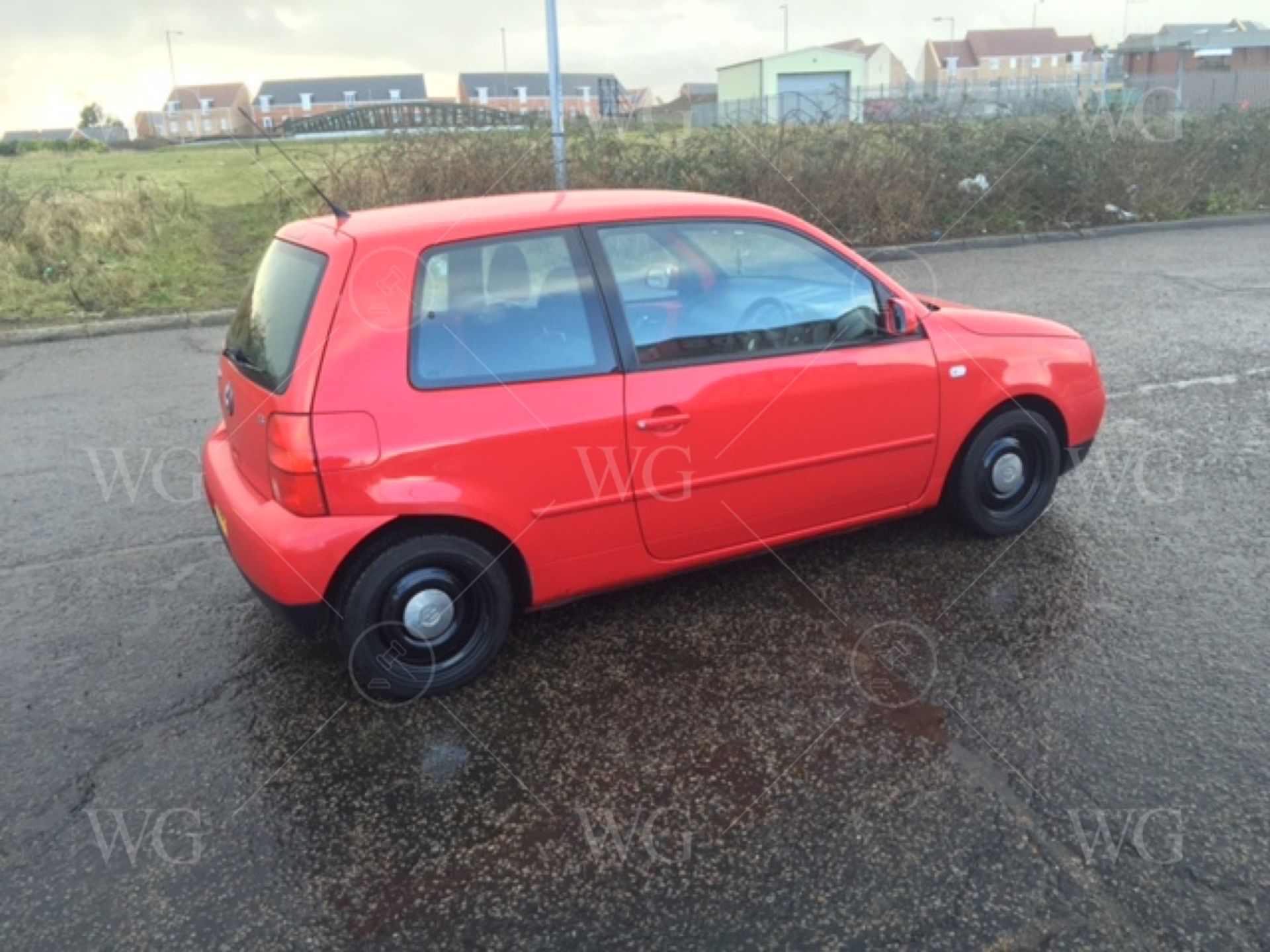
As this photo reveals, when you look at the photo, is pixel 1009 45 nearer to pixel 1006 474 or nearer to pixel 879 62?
pixel 879 62

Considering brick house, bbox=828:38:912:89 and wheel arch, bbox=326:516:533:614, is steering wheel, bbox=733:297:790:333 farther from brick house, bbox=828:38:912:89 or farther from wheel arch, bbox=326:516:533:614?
brick house, bbox=828:38:912:89

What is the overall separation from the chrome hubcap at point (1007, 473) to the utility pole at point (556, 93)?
30.3 feet

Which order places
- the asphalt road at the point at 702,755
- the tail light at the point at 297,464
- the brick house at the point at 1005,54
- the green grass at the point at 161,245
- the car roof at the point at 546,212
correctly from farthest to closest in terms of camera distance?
the brick house at the point at 1005,54, the green grass at the point at 161,245, the car roof at the point at 546,212, the tail light at the point at 297,464, the asphalt road at the point at 702,755

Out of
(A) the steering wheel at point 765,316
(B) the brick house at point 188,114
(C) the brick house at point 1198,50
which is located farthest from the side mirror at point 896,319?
(C) the brick house at point 1198,50

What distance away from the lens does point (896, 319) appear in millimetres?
4066

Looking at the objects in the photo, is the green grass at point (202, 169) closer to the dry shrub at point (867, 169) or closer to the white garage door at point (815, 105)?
the dry shrub at point (867, 169)

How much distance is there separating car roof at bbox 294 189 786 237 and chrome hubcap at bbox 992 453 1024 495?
1.51 meters

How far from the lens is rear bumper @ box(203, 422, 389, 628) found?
3211mm

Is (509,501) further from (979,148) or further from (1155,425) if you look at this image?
(979,148)

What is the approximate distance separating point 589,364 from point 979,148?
44.8ft

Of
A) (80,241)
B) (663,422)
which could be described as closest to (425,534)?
(663,422)

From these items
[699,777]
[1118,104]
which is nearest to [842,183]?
[1118,104]

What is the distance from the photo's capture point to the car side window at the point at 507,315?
335 cm

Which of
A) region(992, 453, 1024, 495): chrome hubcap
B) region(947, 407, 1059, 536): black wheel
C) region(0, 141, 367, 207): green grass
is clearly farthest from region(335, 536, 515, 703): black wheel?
region(0, 141, 367, 207): green grass
